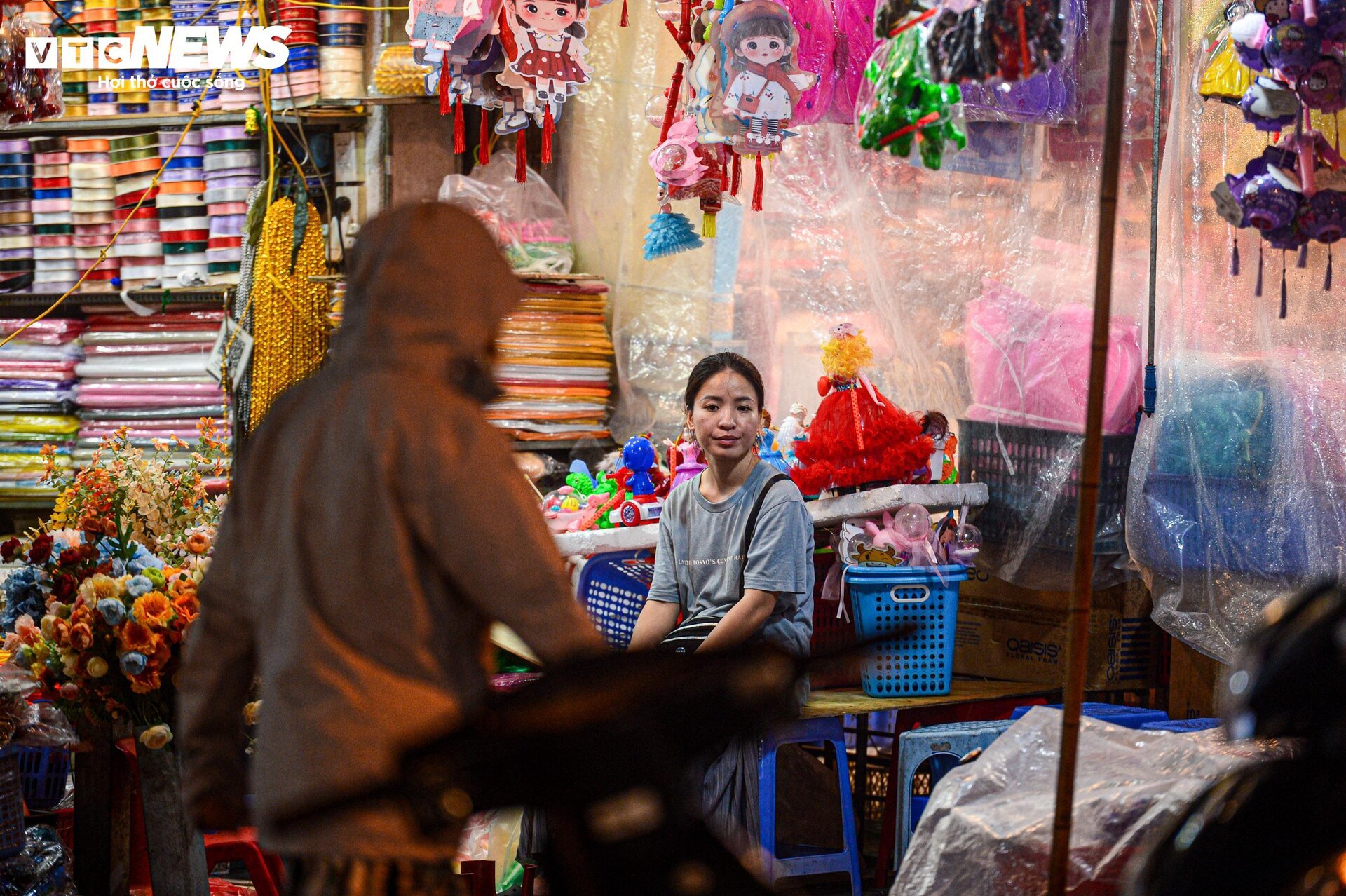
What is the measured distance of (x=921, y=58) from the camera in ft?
6.36

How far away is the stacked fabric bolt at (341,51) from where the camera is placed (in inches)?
215

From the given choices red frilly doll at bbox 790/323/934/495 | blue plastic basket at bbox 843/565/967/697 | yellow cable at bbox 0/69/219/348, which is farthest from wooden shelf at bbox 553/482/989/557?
yellow cable at bbox 0/69/219/348

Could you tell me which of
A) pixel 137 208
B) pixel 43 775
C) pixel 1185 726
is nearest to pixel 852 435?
pixel 1185 726

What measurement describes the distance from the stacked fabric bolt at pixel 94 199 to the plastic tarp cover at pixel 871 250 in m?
2.05

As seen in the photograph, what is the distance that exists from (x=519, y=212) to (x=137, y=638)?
313 cm

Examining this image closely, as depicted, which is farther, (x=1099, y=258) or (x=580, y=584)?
(x=580, y=584)

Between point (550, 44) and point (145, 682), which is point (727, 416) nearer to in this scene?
point (550, 44)

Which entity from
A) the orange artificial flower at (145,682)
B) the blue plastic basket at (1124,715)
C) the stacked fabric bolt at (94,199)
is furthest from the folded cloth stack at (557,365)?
the blue plastic basket at (1124,715)

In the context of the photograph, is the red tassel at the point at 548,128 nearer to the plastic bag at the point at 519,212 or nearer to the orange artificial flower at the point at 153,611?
the orange artificial flower at the point at 153,611

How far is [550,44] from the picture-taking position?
3373mm

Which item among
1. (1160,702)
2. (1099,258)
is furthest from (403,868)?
(1160,702)

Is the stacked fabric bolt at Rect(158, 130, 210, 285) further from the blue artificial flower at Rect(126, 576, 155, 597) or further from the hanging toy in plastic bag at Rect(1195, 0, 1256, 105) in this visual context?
the hanging toy in plastic bag at Rect(1195, 0, 1256, 105)

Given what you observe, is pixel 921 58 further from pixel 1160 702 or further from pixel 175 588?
pixel 1160 702

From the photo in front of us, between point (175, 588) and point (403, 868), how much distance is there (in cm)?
170
